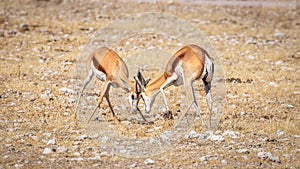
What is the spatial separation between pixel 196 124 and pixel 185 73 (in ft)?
2.81

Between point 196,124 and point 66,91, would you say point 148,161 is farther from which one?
point 66,91

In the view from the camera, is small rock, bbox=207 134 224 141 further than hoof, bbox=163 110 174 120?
No

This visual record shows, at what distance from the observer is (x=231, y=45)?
53.4 feet

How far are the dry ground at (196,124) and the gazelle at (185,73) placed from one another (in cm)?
75

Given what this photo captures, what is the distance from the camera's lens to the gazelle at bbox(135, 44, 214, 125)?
9367 millimetres

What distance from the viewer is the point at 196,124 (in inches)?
379

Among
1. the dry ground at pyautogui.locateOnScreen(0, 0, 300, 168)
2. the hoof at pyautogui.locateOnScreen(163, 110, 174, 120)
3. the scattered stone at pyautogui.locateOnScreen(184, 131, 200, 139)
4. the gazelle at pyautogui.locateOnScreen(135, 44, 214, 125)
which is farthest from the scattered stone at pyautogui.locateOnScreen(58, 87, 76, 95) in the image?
the scattered stone at pyautogui.locateOnScreen(184, 131, 200, 139)

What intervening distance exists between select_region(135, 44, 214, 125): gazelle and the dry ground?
0.75 metres

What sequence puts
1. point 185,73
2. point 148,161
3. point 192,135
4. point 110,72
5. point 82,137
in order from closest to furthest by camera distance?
1. point 148,161
2. point 82,137
3. point 192,135
4. point 185,73
5. point 110,72

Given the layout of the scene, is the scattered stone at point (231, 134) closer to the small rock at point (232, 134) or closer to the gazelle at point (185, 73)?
the small rock at point (232, 134)

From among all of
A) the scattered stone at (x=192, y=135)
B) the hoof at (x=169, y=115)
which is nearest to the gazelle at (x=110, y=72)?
the hoof at (x=169, y=115)

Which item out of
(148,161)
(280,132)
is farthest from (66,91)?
(280,132)

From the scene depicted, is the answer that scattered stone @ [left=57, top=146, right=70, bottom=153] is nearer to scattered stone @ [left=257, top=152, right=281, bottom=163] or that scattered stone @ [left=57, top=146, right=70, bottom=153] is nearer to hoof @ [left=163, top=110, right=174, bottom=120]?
hoof @ [left=163, top=110, right=174, bottom=120]

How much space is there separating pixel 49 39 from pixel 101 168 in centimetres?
922
